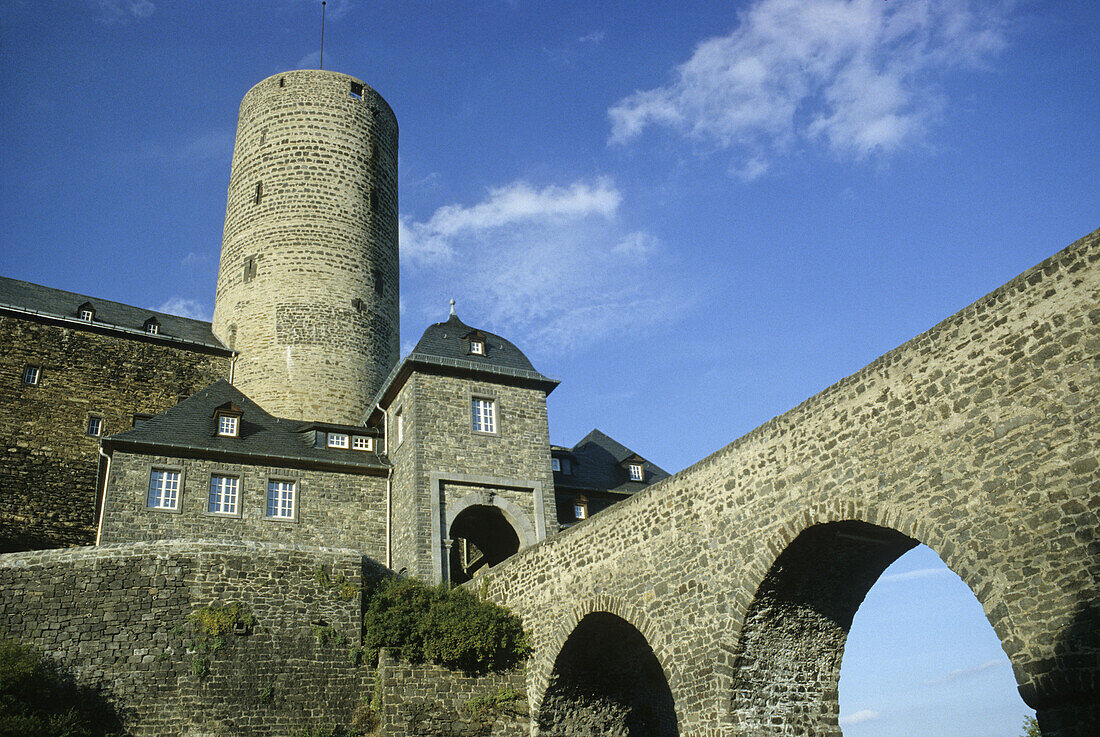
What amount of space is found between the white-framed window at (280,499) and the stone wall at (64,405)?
233 inches

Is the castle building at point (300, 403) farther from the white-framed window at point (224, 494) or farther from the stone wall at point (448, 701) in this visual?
the stone wall at point (448, 701)

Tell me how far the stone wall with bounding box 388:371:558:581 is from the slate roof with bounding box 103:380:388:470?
5.03 ft

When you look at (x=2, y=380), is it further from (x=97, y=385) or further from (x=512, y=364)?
(x=512, y=364)

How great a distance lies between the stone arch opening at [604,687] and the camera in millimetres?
Result: 15156

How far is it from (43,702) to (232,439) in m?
8.39

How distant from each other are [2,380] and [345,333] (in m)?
8.80

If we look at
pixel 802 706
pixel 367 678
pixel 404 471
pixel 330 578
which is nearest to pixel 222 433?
pixel 404 471

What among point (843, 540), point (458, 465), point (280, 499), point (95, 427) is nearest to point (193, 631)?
point (280, 499)

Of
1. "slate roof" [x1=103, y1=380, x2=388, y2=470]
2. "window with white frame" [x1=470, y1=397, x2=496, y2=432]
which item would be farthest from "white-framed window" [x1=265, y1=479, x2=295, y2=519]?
"window with white frame" [x1=470, y1=397, x2=496, y2=432]

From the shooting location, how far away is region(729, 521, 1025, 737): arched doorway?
11500 millimetres

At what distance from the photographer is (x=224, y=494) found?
19.8 meters

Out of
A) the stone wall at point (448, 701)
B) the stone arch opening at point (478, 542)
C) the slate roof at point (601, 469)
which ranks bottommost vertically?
the stone wall at point (448, 701)

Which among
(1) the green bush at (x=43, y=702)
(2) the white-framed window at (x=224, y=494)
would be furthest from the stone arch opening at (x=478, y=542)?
(1) the green bush at (x=43, y=702)

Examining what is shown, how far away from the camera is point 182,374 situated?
1037 inches
